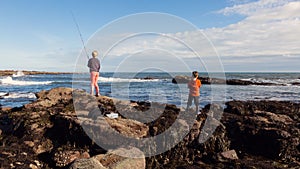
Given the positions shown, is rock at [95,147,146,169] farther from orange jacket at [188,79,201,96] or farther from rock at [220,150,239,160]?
orange jacket at [188,79,201,96]

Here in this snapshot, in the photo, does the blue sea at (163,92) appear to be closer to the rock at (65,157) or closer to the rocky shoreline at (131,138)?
the rocky shoreline at (131,138)

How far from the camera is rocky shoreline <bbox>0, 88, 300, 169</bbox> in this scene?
24.4ft

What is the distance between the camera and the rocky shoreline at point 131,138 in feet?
24.4

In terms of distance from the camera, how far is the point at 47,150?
321 inches

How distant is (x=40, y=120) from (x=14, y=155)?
7.25 feet

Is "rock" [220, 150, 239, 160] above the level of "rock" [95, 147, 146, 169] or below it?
below

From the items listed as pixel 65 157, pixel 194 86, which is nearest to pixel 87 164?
pixel 65 157

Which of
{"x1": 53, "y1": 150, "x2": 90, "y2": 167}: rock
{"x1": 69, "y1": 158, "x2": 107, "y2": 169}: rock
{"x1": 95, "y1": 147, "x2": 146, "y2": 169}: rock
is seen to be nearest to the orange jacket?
{"x1": 95, "y1": 147, "x2": 146, "y2": 169}: rock

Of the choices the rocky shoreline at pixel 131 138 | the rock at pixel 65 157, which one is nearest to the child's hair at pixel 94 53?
the rocky shoreline at pixel 131 138

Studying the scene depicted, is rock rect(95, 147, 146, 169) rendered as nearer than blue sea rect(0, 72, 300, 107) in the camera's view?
Yes

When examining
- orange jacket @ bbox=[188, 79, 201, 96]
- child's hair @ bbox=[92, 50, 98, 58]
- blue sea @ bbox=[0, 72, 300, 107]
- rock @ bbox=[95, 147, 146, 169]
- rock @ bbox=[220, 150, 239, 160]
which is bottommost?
rock @ bbox=[220, 150, 239, 160]

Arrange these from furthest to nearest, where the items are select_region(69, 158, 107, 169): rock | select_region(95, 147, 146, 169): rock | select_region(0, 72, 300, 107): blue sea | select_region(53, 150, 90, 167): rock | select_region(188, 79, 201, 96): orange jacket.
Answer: select_region(0, 72, 300, 107): blue sea, select_region(188, 79, 201, 96): orange jacket, select_region(53, 150, 90, 167): rock, select_region(95, 147, 146, 169): rock, select_region(69, 158, 107, 169): rock

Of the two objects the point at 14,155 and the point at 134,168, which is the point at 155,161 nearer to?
the point at 134,168

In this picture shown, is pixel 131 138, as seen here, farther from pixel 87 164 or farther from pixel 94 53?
pixel 94 53
